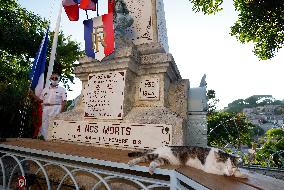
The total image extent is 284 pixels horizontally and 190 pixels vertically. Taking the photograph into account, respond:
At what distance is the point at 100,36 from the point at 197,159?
2.40m

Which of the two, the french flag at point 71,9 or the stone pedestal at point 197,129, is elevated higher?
the french flag at point 71,9

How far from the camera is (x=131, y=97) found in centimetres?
360

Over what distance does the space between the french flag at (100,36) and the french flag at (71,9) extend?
1.10 meters

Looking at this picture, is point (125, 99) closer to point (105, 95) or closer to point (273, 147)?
point (105, 95)

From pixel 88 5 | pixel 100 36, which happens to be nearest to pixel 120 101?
pixel 100 36

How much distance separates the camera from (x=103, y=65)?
366cm

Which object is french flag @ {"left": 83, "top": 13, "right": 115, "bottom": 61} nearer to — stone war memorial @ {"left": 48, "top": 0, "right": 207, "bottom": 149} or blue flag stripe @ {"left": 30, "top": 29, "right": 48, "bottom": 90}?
stone war memorial @ {"left": 48, "top": 0, "right": 207, "bottom": 149}

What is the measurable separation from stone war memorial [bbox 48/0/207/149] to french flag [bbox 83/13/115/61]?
0.15 m

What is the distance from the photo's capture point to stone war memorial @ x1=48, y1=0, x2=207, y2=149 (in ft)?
10.8

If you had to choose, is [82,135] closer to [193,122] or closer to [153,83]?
[153,83]

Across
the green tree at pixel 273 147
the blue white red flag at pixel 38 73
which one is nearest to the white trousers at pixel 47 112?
the blue white red flag at pixel 38 73

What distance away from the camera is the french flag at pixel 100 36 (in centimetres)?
346

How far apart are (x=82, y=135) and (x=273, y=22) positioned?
11575 millimetres

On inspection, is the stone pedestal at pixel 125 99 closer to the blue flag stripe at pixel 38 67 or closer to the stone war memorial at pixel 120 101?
the stone war memorial at pixel 120 101
